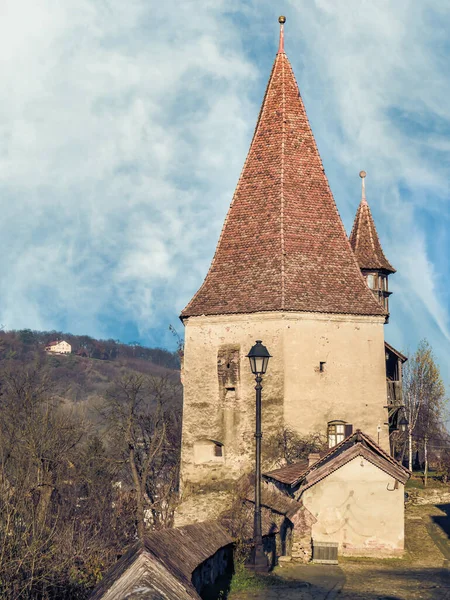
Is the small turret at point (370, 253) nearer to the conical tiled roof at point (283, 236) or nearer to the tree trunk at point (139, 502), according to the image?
the conical tiled roof at point (283, 236)

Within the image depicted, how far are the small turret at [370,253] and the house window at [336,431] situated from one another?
8.26m

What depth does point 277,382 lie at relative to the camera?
89.0ft

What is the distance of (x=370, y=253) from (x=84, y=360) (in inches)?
3148

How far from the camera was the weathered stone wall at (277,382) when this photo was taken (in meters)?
27.2

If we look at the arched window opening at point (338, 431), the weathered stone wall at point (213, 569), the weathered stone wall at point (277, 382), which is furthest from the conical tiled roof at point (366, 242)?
the weathered stone wall at point (213, 569)

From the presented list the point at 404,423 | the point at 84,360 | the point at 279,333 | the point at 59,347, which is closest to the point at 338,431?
the point at 279,333

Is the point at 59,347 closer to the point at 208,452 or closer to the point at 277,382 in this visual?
the point at 208,452

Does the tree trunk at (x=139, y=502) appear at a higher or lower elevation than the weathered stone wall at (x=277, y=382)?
lower

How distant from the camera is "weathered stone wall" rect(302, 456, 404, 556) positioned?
22516 millimetres

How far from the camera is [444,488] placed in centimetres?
3741

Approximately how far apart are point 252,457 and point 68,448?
12302 millimetres

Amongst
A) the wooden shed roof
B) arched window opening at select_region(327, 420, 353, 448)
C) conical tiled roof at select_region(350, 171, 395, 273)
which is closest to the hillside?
conical tiled roof at select_region(350, 171, 395, 273)

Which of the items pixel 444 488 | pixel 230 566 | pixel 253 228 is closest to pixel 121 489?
pixel 444 488

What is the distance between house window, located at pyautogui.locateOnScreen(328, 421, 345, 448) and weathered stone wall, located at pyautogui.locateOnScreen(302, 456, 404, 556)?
4305 mm
